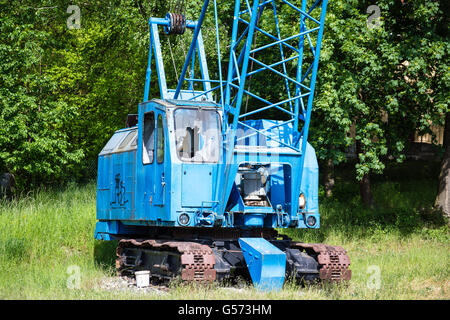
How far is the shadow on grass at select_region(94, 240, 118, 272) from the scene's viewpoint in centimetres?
1719

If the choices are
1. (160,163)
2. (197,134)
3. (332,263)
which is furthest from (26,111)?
(332,263)

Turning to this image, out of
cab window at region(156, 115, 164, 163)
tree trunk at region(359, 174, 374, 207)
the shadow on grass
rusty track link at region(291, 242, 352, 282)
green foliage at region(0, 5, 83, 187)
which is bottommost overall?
the shadow on grass

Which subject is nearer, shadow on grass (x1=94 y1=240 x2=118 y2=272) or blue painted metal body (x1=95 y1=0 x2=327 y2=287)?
blue painted metal body (x1=95 y1=0 x2=327 y2=287)

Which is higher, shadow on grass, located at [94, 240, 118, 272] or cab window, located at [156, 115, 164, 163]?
cab window, located at [156, 115, 164, 163]

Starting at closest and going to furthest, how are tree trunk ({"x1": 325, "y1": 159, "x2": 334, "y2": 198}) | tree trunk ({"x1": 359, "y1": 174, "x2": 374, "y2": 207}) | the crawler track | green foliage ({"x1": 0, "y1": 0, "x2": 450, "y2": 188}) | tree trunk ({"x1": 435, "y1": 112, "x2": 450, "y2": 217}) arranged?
the crawler track < green foliage ({"x1": 0, "y1": 0, "x2": 450, "y2": 188}) < tree trunk ({"x1": 435, "y1": 112, "x2": 450, "y2": 217}) < tree trunk ({"x1": 359, "y1": 174, "x2": 374, "y2": 207}) < tree trunk ({"x1": 325, "y1": 159, "x2": 334, "y2": 198})

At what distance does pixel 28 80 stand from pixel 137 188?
11.8 metres

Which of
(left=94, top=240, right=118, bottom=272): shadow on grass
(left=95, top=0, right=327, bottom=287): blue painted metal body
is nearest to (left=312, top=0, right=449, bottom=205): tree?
(left=95, top=0, right=327, bottom=287): blue painted metal body

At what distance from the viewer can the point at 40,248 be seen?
17781mm

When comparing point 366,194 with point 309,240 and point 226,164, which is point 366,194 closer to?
point 309,240

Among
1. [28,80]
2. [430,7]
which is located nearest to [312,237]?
[430,7]

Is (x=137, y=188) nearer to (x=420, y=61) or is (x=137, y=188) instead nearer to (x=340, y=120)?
(x=340, y=120)

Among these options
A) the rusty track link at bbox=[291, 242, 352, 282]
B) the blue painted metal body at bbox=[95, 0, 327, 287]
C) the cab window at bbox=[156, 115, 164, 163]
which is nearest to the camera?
the blue painted metal body at bbox=[95, 0, 327, 287]

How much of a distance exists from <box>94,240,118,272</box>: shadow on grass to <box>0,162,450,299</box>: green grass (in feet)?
0.11

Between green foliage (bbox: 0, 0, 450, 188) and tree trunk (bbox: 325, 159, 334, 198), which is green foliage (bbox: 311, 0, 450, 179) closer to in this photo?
green foliage (bbox: 0, 0, 450, 188)
